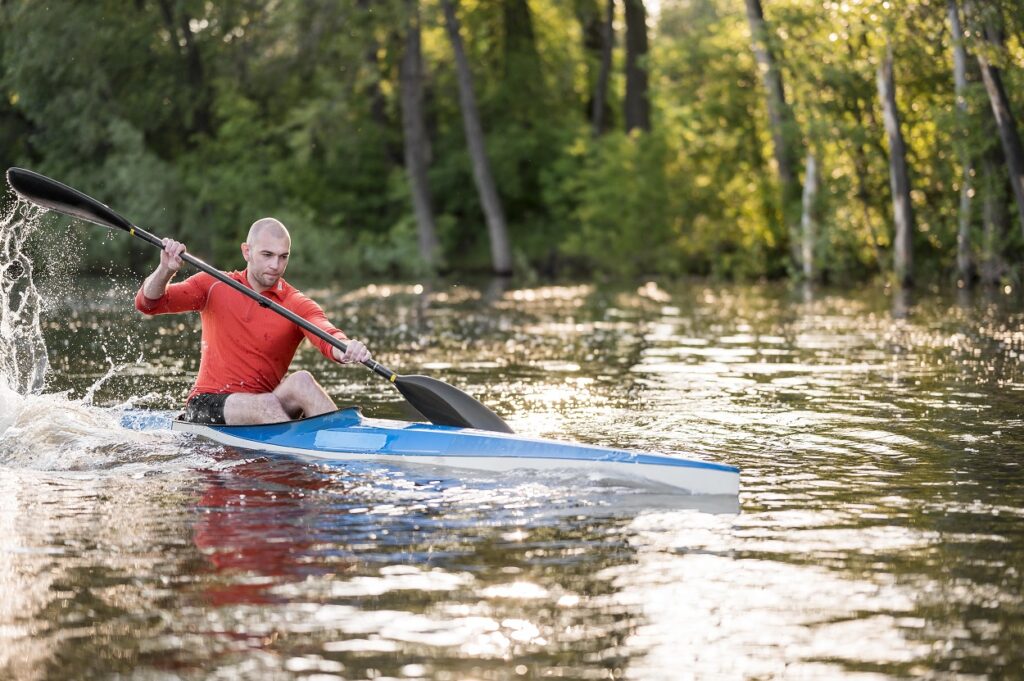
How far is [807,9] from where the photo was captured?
2686 cm

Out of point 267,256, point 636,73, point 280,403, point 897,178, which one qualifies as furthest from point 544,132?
point 267,256

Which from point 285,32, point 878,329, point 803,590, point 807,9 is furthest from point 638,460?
point 285,32

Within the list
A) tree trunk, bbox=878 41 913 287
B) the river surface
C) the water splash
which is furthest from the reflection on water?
tree trunk, bbox=878 41 913 287

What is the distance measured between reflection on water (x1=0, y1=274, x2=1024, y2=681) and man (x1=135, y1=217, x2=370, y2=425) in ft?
1.09

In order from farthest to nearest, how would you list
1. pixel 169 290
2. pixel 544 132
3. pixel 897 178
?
pixel 544 132, pixel 897 178, pixel 169 290

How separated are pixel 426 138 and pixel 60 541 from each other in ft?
121

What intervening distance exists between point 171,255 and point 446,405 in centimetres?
183

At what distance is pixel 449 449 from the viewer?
28.0ft

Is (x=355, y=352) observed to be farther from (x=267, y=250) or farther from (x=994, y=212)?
(x=994, y=212)

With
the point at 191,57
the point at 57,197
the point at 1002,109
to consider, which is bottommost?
the point at 57,197

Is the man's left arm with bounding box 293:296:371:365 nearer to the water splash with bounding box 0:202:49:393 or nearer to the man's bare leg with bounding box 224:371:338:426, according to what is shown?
the man's bare leg with bounding box 224:371:338:426

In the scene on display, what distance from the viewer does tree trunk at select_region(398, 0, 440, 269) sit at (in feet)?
119

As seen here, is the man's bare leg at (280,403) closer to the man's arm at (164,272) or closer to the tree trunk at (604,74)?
the man's arm at (164,272)

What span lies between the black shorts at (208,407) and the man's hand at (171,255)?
836 millimetres
